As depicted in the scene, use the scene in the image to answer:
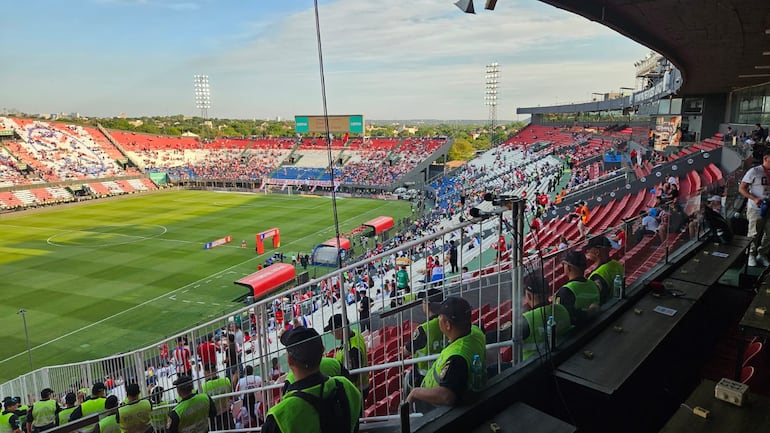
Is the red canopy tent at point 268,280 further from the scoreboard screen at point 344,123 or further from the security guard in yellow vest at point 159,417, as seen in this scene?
the scoreboard screen at point 344,123

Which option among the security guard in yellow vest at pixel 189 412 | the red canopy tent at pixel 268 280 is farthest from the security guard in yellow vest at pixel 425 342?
the red canopy tent at pixel 268 280

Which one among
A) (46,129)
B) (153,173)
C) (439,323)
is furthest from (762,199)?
(46,129)

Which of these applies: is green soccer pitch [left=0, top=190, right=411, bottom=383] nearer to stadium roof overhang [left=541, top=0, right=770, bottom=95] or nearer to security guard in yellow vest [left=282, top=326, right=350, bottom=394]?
security guard in yellow vest [left=282, top=326, right=350, bottom=394]

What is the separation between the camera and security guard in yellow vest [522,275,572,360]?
3105 millimetres

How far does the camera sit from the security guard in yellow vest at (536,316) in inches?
122

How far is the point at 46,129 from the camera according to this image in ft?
182

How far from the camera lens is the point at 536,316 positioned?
10.5 feet

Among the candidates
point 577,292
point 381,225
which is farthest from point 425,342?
point 381,225

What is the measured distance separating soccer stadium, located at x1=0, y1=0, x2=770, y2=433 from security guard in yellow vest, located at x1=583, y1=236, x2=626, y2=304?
0.07 ft

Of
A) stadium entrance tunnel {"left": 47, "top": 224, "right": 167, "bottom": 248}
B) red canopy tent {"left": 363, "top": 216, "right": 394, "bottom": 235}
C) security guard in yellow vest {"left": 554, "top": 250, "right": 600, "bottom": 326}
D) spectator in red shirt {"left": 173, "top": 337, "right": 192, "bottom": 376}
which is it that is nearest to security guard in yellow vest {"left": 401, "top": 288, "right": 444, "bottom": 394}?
security guard in yellow vest {"left": 554, "top": 250, "right": 600, "bottom": 326}

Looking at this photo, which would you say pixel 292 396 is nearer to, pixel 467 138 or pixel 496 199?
pixel 496 199

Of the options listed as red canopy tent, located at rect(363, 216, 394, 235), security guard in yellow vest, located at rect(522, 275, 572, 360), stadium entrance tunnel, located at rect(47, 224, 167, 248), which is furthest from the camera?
stadium entrance tunnel, located at rect(47, 224, 167, 248)

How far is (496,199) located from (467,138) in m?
97.8

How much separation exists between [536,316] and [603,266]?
1.10m
